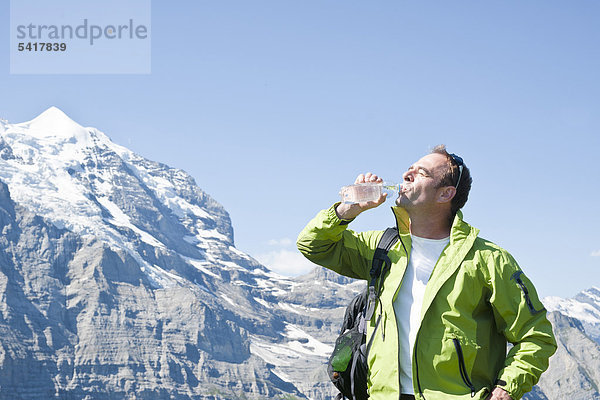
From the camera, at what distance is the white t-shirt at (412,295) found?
5551 millimetres

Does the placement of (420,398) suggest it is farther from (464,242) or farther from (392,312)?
(464,242)

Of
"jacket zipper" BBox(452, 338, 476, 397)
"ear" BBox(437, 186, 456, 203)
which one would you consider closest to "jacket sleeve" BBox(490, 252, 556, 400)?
"jacket zipper" BBox(452, 338, 476, 397)

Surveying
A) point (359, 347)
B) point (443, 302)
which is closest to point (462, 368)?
point (443, 302)

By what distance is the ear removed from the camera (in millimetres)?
5930

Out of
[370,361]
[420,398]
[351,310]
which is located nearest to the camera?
[420,398]

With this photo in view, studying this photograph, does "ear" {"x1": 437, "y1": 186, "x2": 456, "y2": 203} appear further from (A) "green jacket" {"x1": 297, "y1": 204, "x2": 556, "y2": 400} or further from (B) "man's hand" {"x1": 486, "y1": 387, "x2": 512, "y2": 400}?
(B) "man's hand" {"x1": 486, "y1": 387, "x2": 512, "y2": 400}

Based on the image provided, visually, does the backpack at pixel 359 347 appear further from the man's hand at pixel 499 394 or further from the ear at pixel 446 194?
the man's hand at pixel 499 394

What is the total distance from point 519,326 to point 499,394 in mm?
540

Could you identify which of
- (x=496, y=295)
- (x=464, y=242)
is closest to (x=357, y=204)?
(x=464, y=242)

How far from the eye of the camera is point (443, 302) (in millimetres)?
5523

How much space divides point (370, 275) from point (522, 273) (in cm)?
123

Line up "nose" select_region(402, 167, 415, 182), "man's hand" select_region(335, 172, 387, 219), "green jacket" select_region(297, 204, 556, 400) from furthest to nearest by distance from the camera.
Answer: "nose" select_region(402, 167, 415, 182) → "man's hand" select_region(335, 172, 387, 219) → "green jacket" select_region(297, 204, 556, 400)

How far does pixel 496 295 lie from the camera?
5.41m

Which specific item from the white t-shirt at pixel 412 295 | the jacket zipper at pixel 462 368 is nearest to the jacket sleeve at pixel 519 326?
the jacket zipper at pixel 462 368
